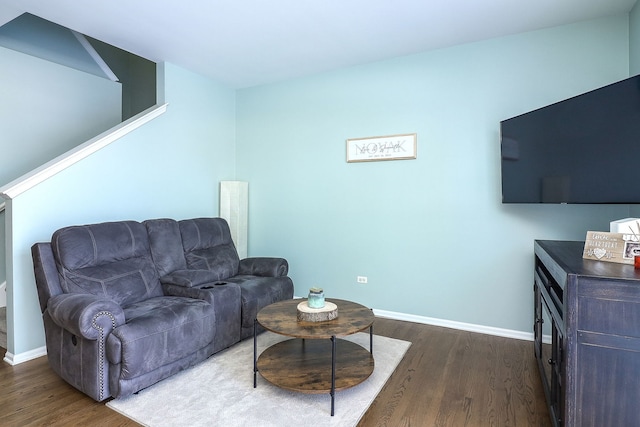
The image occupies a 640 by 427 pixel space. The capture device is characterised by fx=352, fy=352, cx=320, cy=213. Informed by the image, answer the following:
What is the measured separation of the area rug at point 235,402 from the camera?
78.0 inches

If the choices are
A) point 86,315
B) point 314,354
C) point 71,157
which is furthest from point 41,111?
point 314,354

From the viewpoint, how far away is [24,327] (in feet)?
8.94

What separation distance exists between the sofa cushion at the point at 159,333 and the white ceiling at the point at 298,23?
2.26 m

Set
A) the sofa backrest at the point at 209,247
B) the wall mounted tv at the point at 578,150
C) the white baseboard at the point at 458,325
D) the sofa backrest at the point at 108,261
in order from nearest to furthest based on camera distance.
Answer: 1. the wall mounted tv at the point at 578,150
2. the sofa backrest at the point at 108,261
3. the white baseboard at the point at 458,325
4. the sofa backrest at the point at 209,247

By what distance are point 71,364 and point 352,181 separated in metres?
2.87

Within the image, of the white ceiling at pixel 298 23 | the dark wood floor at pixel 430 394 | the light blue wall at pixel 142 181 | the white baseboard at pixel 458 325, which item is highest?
the white ceiling at pixel 298 23

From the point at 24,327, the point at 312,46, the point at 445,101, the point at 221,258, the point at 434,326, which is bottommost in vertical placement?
the point at 434,326

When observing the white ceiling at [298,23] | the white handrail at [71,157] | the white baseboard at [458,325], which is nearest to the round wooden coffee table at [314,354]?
the white baseboard at [458,325]

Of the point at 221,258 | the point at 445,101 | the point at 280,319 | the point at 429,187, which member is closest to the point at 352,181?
the point at 429,187

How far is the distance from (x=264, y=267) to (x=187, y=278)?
0.87 meters

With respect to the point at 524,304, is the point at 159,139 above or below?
above

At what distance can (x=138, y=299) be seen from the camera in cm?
275

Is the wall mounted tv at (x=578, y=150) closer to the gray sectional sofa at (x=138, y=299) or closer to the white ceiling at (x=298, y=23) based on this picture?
the white ceiling at (x=298, y=23)

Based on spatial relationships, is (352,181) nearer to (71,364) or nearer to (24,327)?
(71,364)
